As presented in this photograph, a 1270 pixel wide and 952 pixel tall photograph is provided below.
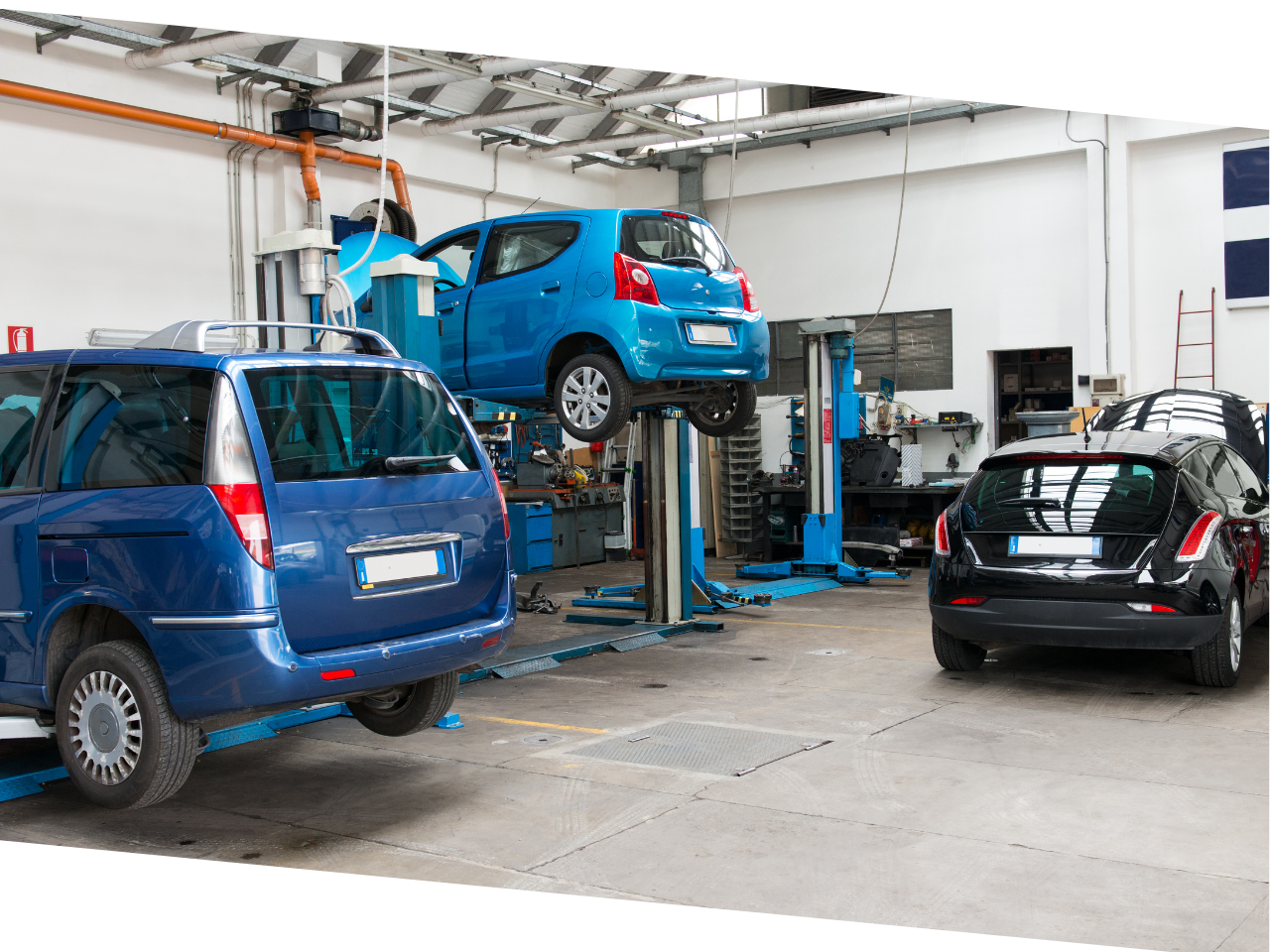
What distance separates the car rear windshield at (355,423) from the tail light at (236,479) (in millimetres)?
84

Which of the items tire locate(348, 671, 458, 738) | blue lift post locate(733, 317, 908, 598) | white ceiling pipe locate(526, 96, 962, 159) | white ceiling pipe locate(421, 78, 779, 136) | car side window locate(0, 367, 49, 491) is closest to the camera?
car side window locate(0, 367, 49, 491)

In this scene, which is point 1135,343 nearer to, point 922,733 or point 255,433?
point 922,733

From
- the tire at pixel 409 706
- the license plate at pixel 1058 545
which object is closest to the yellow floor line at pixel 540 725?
the tire at pixel 409 706

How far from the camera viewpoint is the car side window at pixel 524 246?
7.15 m

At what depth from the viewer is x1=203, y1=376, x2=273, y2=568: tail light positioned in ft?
11.6

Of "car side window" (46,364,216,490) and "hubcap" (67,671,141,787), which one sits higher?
"car side window" (46,364,216,490)

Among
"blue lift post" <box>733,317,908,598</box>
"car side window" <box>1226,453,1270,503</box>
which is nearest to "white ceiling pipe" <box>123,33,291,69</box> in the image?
"blue lift post" <box>733,317,908,598</box>

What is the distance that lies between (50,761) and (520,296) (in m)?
3.87

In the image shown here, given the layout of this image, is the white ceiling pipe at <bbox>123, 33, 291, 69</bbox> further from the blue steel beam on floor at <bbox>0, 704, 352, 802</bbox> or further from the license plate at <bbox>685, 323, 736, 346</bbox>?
the blue steel beam on floor at <bbox>0, 704, 352, 802</bbox>

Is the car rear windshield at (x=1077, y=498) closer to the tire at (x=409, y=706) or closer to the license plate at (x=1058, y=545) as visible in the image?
the license plate at (x=1058, y=545)

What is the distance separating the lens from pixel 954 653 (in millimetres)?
6742

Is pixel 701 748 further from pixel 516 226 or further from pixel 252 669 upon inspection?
pixel 516 226

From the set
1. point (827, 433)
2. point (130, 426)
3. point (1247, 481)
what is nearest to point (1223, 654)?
point (1247, 481)

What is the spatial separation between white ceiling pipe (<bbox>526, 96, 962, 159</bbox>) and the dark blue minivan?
36.1 feet
